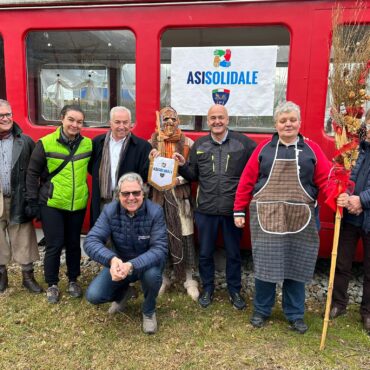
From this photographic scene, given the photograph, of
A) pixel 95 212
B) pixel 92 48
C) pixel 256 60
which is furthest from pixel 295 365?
pixel 92 48

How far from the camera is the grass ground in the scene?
250 cm

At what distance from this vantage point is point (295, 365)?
2475 millimetres

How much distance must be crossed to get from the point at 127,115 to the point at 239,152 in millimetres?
921

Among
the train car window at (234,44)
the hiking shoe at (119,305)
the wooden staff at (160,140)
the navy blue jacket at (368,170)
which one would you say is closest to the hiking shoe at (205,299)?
the hiking shoe at (119,305)

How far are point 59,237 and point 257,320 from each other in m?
1.68

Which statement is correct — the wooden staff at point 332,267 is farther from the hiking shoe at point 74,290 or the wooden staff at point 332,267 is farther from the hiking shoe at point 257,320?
the hiking shoe at point 74,290

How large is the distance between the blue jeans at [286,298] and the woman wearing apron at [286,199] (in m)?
0.02

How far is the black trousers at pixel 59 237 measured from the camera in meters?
3.09

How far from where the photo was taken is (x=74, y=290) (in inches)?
131

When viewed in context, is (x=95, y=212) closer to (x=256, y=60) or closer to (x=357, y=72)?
(x=256, y=60)

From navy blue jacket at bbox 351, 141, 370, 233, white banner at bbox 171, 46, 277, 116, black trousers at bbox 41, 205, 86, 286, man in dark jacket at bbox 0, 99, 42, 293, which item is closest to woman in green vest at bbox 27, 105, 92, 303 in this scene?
black trousers at bbox 41, 205, 86, 286

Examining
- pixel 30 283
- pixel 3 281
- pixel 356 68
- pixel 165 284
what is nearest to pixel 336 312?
pixel 165 284

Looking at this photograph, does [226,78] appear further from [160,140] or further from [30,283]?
Answer: [30,283]

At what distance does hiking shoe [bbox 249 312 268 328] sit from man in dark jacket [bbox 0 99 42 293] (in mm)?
1921
